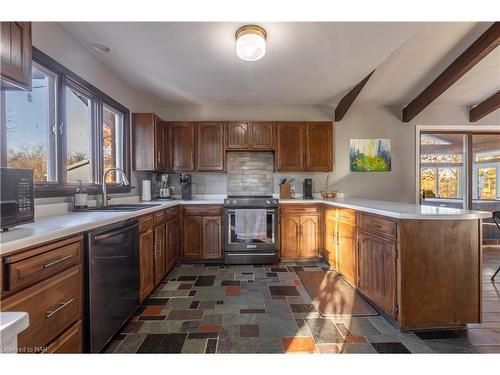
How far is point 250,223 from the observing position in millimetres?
3303

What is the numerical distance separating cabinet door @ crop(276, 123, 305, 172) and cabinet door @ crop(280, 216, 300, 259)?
0.85 meters

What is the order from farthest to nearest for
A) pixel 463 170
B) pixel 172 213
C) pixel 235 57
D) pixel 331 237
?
pixel 463 170
pixel 331 237
pixel 172 213
pixel 235 57

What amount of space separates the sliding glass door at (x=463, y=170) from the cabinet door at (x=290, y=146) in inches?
87.0

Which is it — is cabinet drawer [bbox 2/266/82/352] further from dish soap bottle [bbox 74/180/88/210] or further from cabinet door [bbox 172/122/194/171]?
cabinet door [bbox 172/122/194/171]

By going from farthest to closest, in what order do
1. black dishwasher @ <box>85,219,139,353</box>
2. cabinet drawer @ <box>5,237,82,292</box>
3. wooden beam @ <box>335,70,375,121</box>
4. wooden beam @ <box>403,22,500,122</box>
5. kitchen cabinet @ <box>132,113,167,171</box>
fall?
1. kitchen cabinet @ <box>132,113,167,171</box>
2. wooden beam @ <box>335,70,375,121</box>
3. wooden beam @ <box>403,22,500,122</box>
4. black dishwasher @ <box>85,219,139,353</box>
5. cabinet drawer @ <box>5,237,82,292</box>

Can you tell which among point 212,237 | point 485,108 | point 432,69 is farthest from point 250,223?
point 485,108

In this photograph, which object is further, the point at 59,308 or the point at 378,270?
the point at 378,270

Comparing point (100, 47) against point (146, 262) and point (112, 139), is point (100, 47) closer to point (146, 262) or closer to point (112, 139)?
point (112, 139)

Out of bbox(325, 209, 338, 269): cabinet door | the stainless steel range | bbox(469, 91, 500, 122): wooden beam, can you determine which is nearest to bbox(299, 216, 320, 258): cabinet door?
bbox(325, 209, 338, 269): cabinet door

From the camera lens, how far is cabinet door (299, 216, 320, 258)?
135 inches

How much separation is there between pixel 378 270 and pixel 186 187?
2.82 m

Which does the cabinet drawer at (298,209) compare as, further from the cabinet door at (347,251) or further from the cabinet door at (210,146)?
the cabinet door at (210,146)

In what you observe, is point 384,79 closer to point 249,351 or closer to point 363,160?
point 363,160
